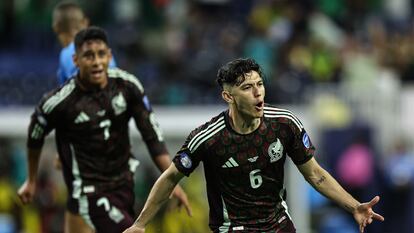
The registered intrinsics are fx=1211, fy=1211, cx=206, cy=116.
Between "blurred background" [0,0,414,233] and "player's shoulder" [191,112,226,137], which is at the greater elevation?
"blurred background" [0,0,414,233]

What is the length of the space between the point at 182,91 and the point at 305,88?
1885 millimetres

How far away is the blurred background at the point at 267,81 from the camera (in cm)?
1756

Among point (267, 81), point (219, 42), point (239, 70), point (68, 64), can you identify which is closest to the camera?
point (239, 70)

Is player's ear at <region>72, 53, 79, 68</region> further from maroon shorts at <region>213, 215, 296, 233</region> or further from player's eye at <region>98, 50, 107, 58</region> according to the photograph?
maroon shorts at <region>213, 215, 296, 233</region>

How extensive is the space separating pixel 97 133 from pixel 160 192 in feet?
4.87

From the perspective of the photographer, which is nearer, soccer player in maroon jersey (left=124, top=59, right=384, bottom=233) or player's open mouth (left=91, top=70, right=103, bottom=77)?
soccer player in maroon jersey (left=124, top=59, right=384, bottom=233)

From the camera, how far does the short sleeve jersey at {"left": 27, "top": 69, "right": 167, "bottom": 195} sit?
32.3 feet

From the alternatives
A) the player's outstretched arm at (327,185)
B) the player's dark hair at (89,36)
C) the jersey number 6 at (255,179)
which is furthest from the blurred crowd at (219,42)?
the jersey number 6 at (255,179)

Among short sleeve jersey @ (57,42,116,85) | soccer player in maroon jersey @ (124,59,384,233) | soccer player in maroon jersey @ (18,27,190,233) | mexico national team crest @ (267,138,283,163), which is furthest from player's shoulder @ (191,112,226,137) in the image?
short sleeve jersey @ (57,42,116,85)

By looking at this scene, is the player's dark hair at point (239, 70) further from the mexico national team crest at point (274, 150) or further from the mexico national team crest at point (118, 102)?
the mexico national team crest at point (118, 102)

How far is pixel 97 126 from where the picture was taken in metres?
9.90

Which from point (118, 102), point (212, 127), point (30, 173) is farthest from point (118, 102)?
point (212, 127)

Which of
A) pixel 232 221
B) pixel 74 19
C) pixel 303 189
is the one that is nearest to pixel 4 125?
pixel 303 189

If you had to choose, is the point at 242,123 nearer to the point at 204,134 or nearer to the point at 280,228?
the point at 204,134
